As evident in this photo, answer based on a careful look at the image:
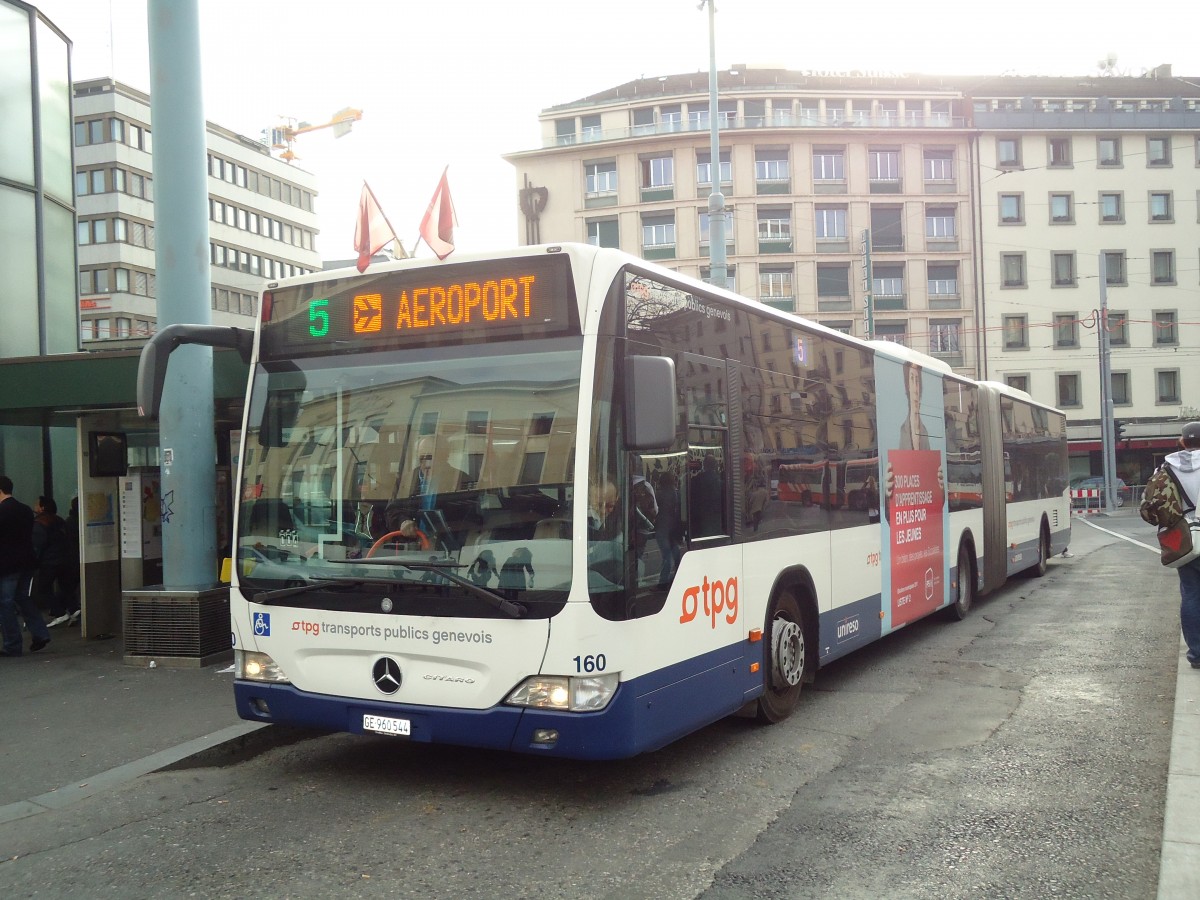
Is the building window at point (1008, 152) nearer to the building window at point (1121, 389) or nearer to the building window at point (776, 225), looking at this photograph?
the building window at point (776, 225)

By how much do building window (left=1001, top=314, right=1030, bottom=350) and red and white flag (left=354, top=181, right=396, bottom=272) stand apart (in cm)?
5577

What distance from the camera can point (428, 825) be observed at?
5.45 m

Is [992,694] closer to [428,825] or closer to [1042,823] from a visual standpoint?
[1042,823]

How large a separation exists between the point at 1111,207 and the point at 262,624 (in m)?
61.1

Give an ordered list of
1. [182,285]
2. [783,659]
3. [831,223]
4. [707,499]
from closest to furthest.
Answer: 1. [707,499]
2. [783,659]
3. [182,285]
4. [831,223]

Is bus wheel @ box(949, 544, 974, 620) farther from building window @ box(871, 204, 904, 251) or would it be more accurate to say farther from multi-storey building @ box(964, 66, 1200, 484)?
building window @ box(871, 204, 904, 251)

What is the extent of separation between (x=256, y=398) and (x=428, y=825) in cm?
253

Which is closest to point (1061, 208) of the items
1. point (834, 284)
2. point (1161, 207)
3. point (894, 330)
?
point (1161, 207)

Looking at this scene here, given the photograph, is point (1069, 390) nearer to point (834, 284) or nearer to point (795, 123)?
point (834, 284)

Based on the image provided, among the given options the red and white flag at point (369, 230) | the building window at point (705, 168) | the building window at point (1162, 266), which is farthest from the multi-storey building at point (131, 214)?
the red and white flag at point (369, 230)

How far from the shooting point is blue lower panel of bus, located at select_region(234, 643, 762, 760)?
545 cm

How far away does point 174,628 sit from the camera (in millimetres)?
9656

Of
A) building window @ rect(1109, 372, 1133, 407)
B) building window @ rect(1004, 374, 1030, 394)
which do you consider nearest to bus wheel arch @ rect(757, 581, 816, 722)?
building window @ rect(1004, 374, 1030, 394)

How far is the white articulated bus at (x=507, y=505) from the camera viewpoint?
5.46 m
